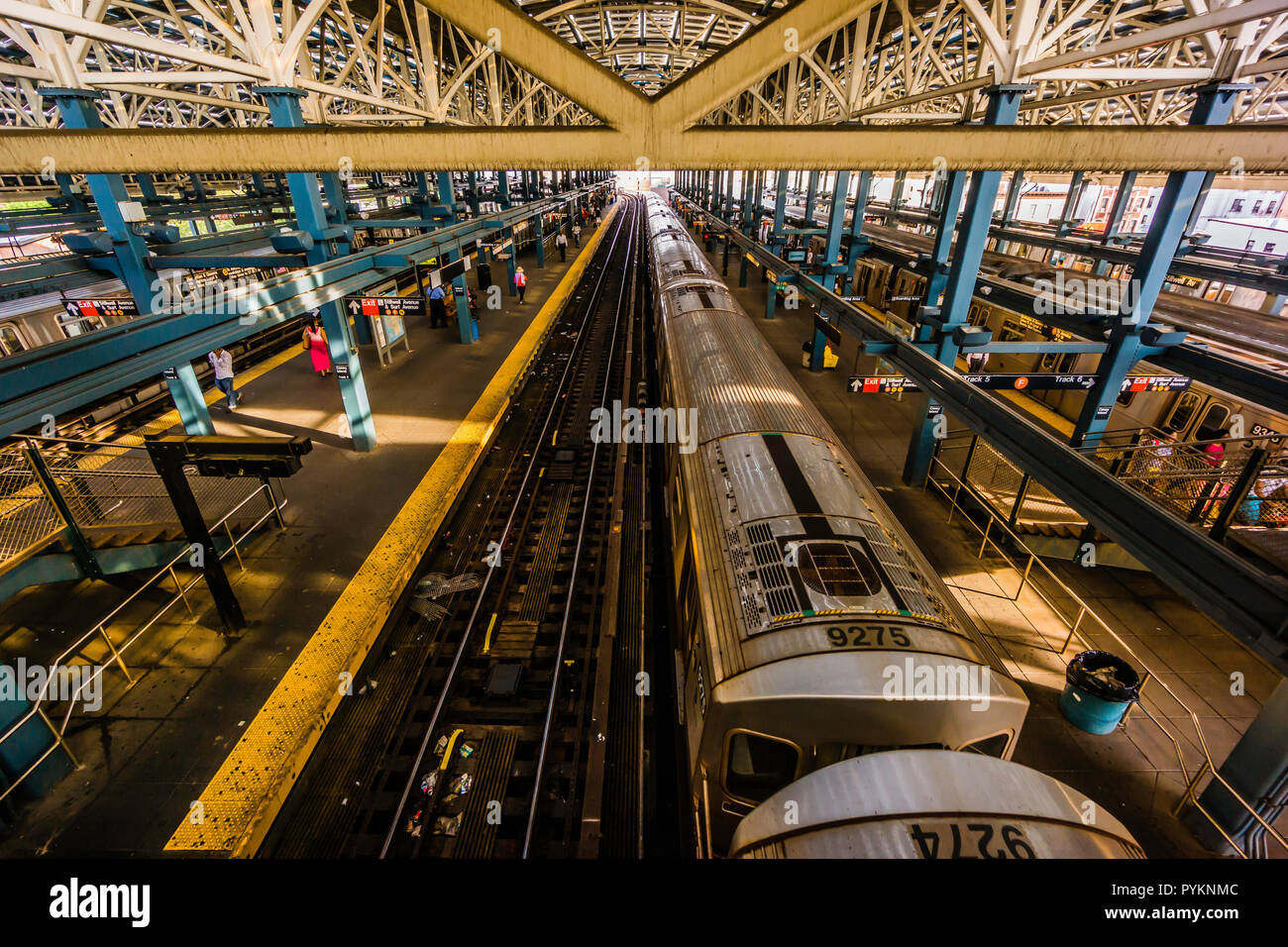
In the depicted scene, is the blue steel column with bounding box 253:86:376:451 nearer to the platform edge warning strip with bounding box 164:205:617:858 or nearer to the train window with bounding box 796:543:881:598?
the platform edge warning strip with bounding box 164:205:617:858

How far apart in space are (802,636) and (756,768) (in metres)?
0.96

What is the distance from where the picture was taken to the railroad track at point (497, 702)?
16.0ft

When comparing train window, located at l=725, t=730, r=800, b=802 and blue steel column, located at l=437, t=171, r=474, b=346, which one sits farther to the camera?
blue steel column, located at l=437, t=171, r=474, b=346

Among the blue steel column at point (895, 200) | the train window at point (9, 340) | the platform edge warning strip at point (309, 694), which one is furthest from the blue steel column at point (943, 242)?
the train window at point (9, 340)

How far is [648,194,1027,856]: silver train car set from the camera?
3.17 m

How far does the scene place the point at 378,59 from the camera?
A: 9.66 metres

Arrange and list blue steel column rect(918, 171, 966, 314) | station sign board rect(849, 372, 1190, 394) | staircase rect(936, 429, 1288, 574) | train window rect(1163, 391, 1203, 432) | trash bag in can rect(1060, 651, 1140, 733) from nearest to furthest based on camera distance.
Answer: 1. staircase rect(936, 429, 1288, 574)
2. trash bag in can rect(1060, 651, 1140, 733)
3. station sign board rect(849, 372, 1190, 394)
4. blue steel column rect(918, 171, 966, 314)
5. train window rect(1163, 391, 1203, 432)

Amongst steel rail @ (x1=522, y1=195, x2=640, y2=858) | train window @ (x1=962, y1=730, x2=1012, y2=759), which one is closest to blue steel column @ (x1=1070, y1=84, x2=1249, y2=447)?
train window @ (x1=962, y1=730, x2=1012, y2=759)

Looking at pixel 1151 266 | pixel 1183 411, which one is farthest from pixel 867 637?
pixel 1183 411

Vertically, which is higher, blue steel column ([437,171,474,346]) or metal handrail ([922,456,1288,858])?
blue steel column ([437,171,474,346])

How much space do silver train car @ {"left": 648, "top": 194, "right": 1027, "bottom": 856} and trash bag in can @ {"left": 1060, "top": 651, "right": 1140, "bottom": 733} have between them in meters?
3.03

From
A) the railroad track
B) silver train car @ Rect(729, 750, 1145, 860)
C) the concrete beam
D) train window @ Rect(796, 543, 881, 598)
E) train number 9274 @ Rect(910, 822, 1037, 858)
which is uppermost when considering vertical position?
the concrete beam
